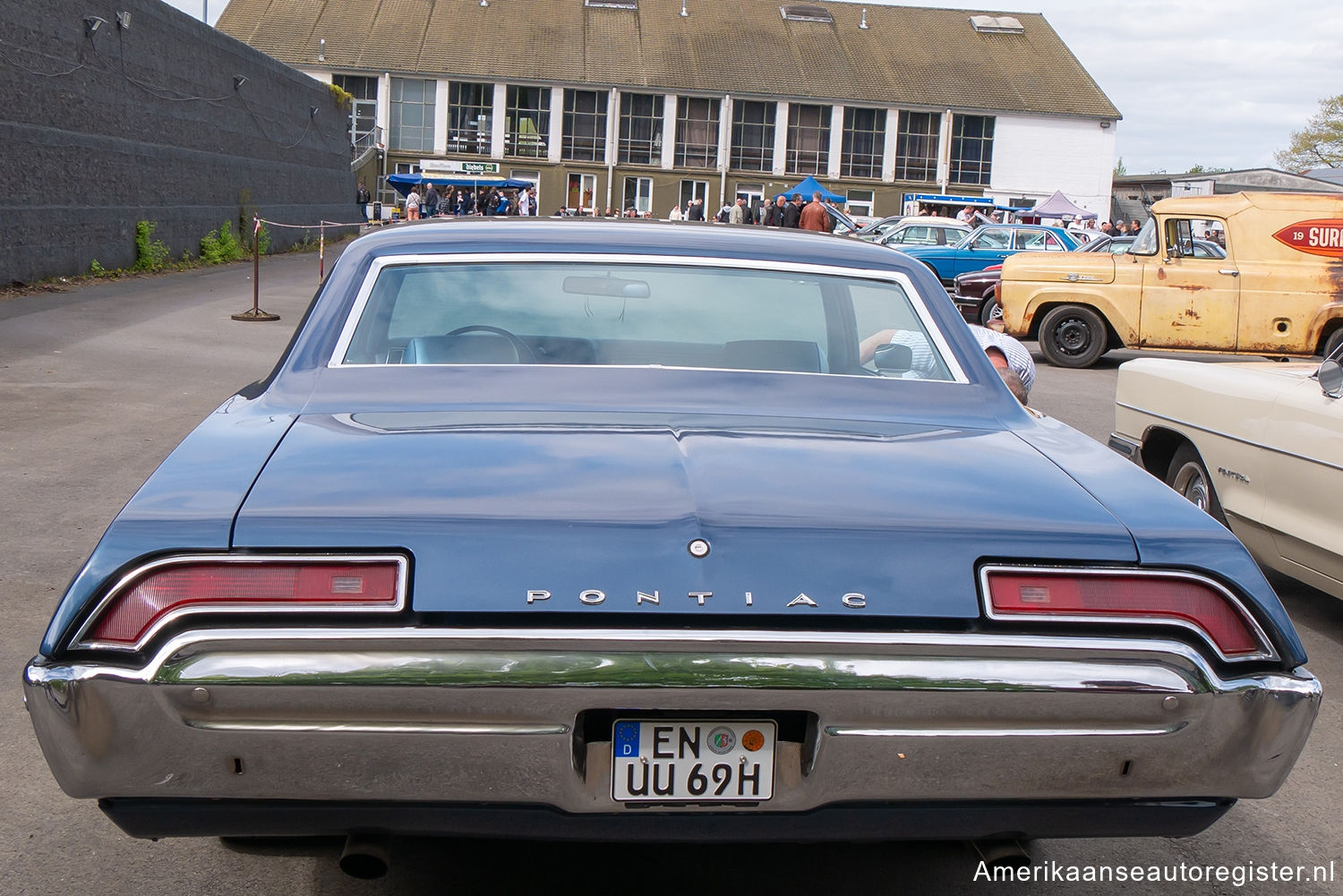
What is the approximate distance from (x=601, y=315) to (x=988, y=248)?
2060 centimetres

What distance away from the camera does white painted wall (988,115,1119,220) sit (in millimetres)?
62750

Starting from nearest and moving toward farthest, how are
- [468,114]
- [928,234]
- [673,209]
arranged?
[928,234], [673,209], [468,114]

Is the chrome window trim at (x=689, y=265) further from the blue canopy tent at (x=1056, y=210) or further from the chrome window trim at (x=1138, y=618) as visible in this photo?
the blue canopy tent at (x=1056, y=210)

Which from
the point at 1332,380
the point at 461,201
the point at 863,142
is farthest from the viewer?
the point at 863,142

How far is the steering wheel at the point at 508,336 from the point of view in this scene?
338 centimetres

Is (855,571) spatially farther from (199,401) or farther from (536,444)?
(199,401)

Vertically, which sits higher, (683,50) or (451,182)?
(683,50)

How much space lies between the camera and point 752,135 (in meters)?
62.5

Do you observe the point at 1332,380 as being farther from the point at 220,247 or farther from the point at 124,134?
the point at 220,247

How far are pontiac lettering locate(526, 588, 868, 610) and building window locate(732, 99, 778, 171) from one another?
6215cm

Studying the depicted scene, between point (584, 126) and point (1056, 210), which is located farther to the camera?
point (584, 126)

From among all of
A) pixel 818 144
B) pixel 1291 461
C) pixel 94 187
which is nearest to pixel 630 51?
pixel 818 144

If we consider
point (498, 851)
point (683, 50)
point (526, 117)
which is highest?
point (683, 50)

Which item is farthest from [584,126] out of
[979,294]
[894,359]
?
[894,359]
